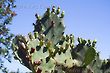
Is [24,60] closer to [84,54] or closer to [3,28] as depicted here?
[84,54]

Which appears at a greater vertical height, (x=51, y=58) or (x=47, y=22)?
(x=47, y=22)

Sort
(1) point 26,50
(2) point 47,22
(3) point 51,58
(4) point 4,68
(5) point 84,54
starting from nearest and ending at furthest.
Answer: (1) point 26,50
(3) point 51,58
(5) point 84,54
(2) point 47,22
(4) point 4,68

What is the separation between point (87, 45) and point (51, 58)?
84 centimetres

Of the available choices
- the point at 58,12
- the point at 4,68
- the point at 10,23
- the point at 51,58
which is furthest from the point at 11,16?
the point at 51,58

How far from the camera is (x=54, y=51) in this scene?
19.8ft

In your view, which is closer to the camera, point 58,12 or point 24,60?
point 24,60

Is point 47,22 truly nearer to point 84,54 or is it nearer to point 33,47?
point 84,54

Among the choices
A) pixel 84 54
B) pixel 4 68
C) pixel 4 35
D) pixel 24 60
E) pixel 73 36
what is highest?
pixel 4 35

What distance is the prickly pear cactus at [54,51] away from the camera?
201 inches

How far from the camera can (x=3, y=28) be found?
21.6m

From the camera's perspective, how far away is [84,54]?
600cm

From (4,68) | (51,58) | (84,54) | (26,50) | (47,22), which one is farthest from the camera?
(4,68)

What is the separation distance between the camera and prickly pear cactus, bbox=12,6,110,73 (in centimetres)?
510

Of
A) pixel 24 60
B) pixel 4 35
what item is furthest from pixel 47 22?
pixel 4 35
